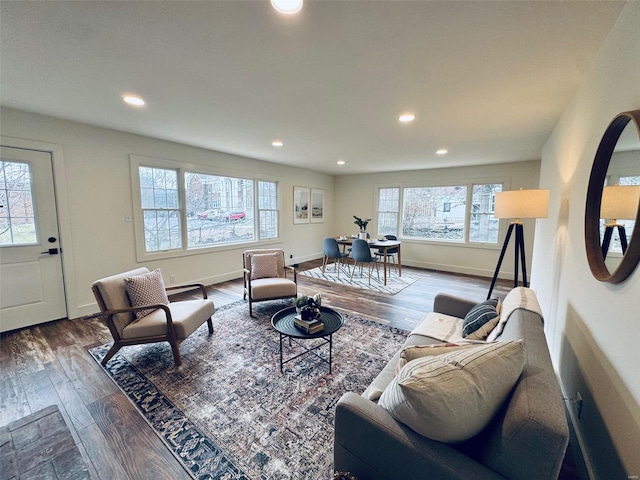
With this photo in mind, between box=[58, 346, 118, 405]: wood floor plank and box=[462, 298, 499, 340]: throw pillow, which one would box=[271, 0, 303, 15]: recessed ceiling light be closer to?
box=[462, 298, 499, 340]: throw pillow

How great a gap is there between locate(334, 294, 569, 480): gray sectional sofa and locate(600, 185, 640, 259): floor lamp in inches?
25.6

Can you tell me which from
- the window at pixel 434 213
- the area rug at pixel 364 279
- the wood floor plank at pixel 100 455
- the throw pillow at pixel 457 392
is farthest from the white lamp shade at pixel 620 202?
the window at pixel 434 213

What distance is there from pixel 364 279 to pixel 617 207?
157 inches

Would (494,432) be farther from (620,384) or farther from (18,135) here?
(18,135)

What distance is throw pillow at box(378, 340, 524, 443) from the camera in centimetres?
86

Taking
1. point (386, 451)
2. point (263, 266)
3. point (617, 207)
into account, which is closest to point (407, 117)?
point (617, 207)

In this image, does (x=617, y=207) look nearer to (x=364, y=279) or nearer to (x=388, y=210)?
(x=364, y=279)

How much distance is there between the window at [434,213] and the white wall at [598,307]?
3.45 metres

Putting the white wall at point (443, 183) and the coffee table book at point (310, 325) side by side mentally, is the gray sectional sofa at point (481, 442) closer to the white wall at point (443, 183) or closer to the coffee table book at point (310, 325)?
the coffee table book at point (310, 325)

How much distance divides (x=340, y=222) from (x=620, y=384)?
6.57m

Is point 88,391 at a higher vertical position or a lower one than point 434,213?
lower

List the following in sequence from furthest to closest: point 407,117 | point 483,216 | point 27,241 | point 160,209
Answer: point 483,216
point 160,209
point 27,241
point 407,117

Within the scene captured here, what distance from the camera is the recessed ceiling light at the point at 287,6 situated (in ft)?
4.18

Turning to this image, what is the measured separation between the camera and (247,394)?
6.51 ft
